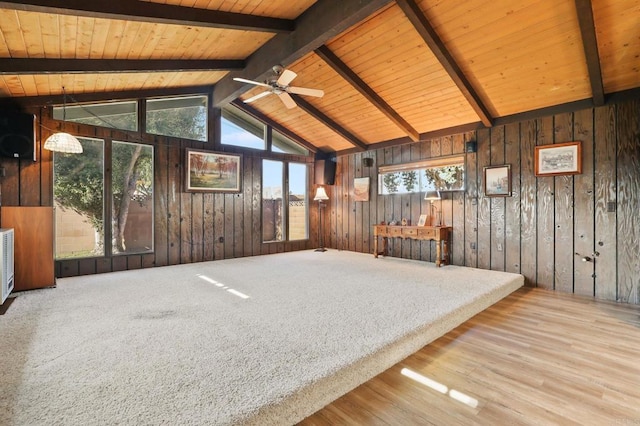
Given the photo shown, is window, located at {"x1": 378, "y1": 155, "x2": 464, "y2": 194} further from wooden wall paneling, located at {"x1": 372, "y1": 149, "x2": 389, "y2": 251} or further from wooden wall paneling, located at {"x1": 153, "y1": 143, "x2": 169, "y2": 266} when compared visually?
wooden wall paneling, located at {"x1": 153, "y1": 143, "x2": 169, "y2": 266}

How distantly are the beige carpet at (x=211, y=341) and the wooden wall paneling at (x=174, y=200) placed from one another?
3.84 feet

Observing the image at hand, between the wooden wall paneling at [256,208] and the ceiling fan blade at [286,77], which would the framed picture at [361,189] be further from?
the ceiling fan blade at [286,77]

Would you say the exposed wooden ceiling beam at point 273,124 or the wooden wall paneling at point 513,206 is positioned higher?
the exposed wooden ceiling beam at point 273,124

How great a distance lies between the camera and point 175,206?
573 centimetres

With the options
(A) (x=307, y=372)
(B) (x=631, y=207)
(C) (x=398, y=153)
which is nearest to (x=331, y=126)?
(C) (x=398, y=153)

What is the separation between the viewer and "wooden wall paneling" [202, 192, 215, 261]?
609 centimetres

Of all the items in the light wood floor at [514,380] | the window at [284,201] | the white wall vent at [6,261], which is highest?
the window at [284,201]

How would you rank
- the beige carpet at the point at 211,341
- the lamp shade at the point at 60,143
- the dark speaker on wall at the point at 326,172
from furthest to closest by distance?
the dark speaker on wall at the point at 326,172 < the lamp shade at the point at 60,143 < the beige carpet at the point at 211,341

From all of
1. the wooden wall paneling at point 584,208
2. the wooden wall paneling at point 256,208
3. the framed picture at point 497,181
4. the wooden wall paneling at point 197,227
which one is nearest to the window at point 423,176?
the framed picture at point 497,181

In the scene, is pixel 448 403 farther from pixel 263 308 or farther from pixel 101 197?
pixel 101 197

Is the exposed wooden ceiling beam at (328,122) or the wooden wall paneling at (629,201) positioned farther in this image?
the exposed wooden ceiling beam at (328,122)

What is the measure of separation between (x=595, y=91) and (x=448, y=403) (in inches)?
169

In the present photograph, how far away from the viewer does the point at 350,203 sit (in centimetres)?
742

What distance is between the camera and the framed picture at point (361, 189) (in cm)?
703
